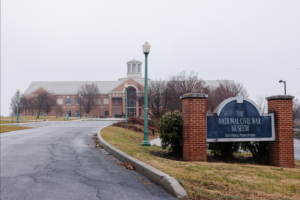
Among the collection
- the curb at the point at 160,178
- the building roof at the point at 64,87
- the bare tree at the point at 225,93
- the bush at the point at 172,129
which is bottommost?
the curb at the point at 160,178

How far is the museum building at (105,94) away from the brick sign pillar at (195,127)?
62086 millimetres

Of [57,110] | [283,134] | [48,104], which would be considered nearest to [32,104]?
[48,104]

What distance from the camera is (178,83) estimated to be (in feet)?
134

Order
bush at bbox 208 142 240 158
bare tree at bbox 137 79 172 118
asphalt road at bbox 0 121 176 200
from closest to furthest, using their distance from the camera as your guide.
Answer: asphalt road at bbox 0 121 176 200 < bush at bbox 208 142 240 158 < bare tree at bbox 137 79 172 118

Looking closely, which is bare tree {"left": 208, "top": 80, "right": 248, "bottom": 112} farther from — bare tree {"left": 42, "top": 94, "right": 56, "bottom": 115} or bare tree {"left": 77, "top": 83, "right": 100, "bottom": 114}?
bare tree {"left": 42, "top": 94, "right": 56, "bottom": 115}

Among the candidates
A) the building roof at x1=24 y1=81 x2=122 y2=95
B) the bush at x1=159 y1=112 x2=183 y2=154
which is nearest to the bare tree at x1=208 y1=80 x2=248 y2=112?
the building roof at x1=24 y1=81 x2=122 y2=95

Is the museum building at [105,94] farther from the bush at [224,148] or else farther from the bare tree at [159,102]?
the bush at [224,148]

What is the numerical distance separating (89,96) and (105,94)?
708cm

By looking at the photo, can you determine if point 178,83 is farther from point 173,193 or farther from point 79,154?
point 173,193

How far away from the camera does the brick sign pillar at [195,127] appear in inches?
332

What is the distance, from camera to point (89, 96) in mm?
75875

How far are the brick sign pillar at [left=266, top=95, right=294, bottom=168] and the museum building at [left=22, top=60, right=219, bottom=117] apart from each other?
61.8 metres

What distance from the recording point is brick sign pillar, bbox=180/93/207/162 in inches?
332

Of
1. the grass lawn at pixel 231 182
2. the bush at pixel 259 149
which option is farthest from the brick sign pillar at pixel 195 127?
the bush at pixel 259 149
